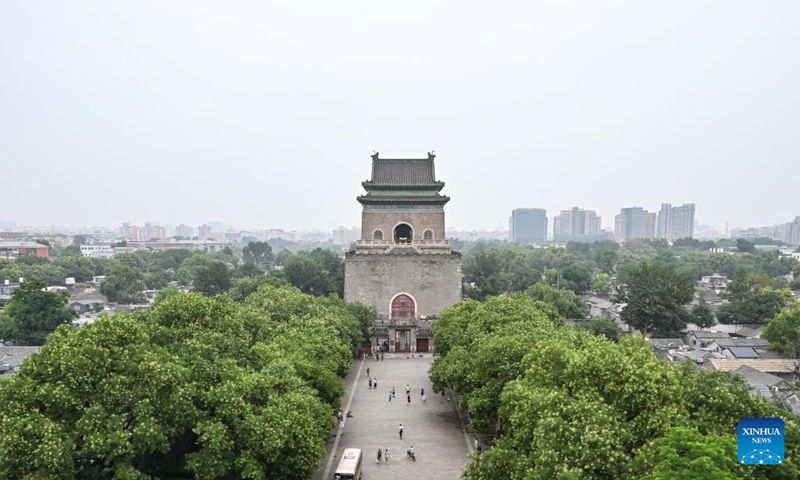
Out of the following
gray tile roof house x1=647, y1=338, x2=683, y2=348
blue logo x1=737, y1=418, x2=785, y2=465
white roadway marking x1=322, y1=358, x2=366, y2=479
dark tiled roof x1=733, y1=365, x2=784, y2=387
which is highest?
blue logo x1=737, y1=418, x2=785, y2=465

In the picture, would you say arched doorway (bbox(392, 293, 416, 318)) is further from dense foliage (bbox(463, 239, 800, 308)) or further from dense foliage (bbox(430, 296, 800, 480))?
dense foliage (bbox(430, 296, 800, 480))

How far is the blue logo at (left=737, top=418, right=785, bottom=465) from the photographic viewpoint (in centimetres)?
887

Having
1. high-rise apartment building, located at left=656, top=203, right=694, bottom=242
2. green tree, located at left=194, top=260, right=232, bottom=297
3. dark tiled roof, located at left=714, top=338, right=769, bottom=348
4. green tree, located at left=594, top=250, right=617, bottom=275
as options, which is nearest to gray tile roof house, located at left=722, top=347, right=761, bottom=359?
dark tiled roof, located at left=714, top=338, right=769, bottom=348

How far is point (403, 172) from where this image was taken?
142 ft

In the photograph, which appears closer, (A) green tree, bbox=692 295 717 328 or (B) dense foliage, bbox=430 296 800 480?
(B) dense foliage, bbox=430 296 800 480

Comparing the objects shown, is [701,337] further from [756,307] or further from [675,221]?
[675,221]

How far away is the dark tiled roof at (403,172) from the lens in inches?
1684

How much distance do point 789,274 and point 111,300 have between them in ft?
253

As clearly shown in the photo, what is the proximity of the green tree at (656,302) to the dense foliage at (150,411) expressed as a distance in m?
27.3

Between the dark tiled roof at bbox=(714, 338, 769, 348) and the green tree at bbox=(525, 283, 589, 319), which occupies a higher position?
the green tree at bbox=(525, 283, 589, 319)

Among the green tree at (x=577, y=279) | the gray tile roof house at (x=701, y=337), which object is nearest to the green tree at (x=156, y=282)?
the green tree at (x=577, y=279)

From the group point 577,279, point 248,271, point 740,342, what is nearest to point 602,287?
point 577,279

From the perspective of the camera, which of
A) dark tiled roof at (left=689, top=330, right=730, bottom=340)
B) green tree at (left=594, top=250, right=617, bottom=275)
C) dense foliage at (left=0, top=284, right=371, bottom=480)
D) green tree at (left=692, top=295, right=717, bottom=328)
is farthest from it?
green tree at (left=594, top=250, right=617, bottom=275)

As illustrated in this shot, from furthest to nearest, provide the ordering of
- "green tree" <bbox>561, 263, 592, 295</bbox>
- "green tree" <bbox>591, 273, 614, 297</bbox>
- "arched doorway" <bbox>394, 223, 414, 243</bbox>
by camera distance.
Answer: "green tree" <bbox>561, 263, 592, 295</bbox>, "green tree" <bbox>591, 273, 614, 297</bbox>, "arched doorway" <bbox>394, 223, 414, 243</bbox>
